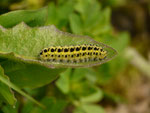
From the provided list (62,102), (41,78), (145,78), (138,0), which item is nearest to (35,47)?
(41,78)

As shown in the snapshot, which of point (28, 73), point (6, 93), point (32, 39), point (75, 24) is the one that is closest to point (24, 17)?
point (32, 39)

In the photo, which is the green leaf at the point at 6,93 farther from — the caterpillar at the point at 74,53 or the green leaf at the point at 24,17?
the green leaf at the point at 24,17

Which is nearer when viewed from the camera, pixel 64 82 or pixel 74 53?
pixel 74 53

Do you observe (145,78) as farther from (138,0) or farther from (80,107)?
(80,107)

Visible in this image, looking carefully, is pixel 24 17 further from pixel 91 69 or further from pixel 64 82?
pixel 91 69

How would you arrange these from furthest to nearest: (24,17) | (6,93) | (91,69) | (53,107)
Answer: (91,69), (53,107), (24,17), (6,93)

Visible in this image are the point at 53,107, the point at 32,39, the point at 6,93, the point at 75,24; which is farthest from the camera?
the point at 75,24

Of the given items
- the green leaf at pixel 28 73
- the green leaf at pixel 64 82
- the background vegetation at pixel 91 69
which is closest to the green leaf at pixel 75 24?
the background vegetation at pixel 91 69
